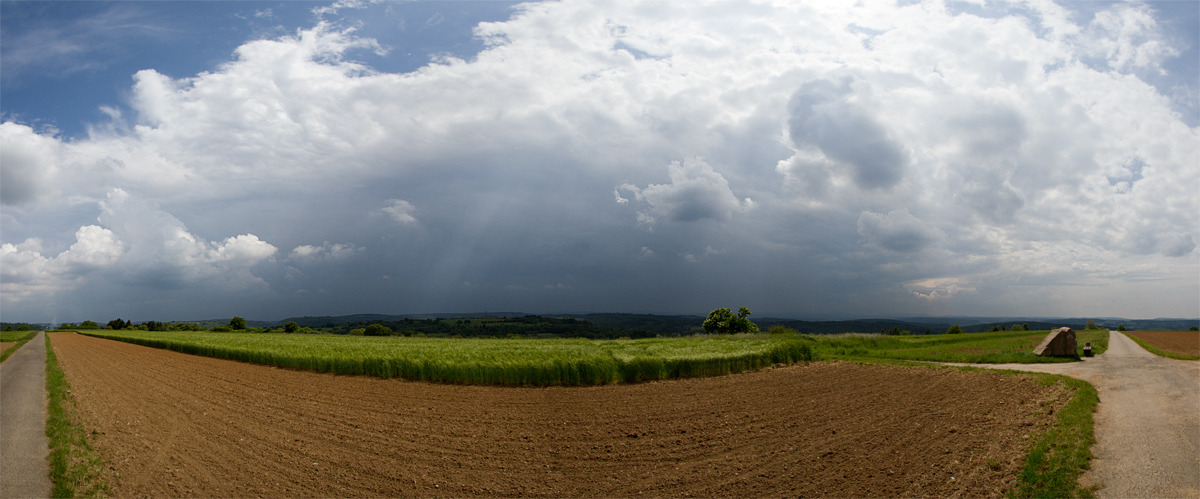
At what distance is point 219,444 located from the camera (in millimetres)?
11883

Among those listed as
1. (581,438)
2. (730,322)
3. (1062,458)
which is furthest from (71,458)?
(730,322)

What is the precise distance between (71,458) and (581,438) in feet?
37.2

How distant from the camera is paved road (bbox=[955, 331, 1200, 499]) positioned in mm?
8391

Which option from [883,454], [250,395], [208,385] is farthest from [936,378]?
[208,385]

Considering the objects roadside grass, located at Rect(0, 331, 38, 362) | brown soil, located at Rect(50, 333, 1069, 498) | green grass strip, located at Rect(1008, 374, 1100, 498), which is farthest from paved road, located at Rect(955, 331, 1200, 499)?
roadside grass, located at Rect(0, 331, 38, 362)

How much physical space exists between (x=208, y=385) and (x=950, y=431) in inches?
1089

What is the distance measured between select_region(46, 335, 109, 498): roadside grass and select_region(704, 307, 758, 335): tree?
57.0 metres

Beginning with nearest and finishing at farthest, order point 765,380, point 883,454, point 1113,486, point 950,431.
Answer: 1. point 1113,486
2. point 883,454
3. point 950,431
4. point 765,380

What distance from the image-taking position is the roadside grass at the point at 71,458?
9109 mm

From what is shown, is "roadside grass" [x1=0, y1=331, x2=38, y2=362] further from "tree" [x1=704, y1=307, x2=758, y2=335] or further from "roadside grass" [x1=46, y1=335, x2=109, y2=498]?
"tree" [x1=704, y1=307, x2=758, y2=335]

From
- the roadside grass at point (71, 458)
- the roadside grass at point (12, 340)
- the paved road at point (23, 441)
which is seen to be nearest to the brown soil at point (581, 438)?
the roadside grass at point (71, 458)

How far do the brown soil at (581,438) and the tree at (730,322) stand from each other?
42.5m

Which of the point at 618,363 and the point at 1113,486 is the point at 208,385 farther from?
the point at 1113,486

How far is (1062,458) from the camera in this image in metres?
9.21
